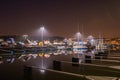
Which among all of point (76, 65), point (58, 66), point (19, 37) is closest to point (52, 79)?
point (58, 66)

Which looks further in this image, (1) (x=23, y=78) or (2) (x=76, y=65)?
(2) (x=76, y=65)

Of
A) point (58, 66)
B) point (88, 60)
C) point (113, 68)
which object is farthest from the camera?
point (88, 60)

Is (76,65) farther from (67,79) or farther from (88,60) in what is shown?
(67,79)

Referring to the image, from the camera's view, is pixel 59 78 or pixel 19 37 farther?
pixel 19 37

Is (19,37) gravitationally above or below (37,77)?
above

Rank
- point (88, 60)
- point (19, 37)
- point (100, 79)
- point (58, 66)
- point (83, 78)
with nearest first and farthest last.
Answer: point (100, 79) → point (83, 78) → point (58, 66) → point (88, 60) → point (19, 37)

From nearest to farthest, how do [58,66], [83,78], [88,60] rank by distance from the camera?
1. [83,78]
2. [58,66]
3. [88,60]

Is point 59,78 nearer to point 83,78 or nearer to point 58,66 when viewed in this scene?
point 83,78

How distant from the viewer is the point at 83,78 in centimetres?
1412

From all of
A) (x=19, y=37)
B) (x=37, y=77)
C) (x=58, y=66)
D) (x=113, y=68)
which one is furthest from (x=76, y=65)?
(x=19, y=37)

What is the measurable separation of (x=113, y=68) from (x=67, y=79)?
545 centimetres

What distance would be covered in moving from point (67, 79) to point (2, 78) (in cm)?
486

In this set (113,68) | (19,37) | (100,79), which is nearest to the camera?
(100,79)

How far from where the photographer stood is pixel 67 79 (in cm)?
1488
